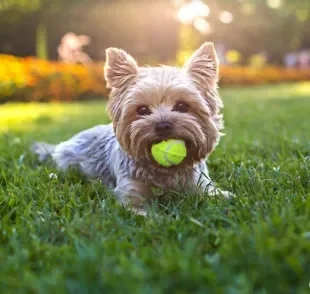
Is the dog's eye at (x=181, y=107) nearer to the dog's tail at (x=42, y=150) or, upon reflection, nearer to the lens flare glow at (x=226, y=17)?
the dog's tail at (x=42, y=150)

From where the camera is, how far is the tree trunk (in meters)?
31.1

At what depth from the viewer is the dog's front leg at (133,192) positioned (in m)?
3.84

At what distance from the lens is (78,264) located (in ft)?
7.51

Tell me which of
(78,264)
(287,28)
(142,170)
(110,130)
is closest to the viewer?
(78,264)

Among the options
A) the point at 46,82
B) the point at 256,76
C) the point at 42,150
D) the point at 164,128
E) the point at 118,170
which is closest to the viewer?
the point at 164,128

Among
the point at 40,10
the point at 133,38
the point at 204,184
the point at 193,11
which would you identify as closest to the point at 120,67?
the point at 204,184

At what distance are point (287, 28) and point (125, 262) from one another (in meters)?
46.2

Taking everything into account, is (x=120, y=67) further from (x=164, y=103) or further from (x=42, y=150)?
(x=42, y=150)

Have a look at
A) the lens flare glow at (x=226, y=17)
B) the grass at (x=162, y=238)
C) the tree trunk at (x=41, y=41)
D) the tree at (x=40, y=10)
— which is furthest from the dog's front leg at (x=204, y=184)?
the lens flare glow at (x=226, y=17)

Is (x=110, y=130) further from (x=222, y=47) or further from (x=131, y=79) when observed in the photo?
(x=222, y=47)

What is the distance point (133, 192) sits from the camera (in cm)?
401

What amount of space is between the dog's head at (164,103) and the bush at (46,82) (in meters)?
12.8

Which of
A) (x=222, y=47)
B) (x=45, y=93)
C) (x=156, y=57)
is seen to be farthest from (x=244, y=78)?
(x=222, y=47)

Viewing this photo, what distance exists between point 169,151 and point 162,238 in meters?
1.12
